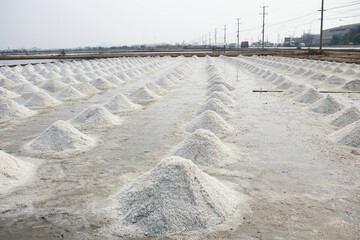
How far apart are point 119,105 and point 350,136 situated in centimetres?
606

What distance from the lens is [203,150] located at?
4766 millimetres

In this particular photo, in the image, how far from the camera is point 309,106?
337 inches

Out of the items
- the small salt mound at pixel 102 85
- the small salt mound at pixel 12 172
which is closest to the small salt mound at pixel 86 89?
the small salt mound at pixel 102 85

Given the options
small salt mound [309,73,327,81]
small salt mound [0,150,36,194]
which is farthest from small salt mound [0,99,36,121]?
small salt mound [309,73,327,81]

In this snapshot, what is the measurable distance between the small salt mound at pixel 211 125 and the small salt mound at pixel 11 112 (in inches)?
192

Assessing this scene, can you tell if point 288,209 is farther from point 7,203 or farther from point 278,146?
point 7,203

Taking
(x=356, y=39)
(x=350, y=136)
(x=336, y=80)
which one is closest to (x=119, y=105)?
(x=350, y=136)

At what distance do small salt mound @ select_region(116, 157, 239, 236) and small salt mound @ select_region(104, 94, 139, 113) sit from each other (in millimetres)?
5392

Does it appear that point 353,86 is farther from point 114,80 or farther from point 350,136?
point 114,80

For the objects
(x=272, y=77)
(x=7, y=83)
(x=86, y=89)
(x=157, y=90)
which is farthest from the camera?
(x=7, y=83)

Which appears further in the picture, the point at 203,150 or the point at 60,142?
the point at 60,142

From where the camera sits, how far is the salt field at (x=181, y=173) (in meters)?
3.04

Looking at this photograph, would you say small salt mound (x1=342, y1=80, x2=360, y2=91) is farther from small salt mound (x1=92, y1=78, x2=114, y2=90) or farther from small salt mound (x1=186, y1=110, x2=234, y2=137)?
small salt mound (x1=92, y1=78, x2=114, y2=90)

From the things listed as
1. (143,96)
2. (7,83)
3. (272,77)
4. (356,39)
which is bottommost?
(143,96)
